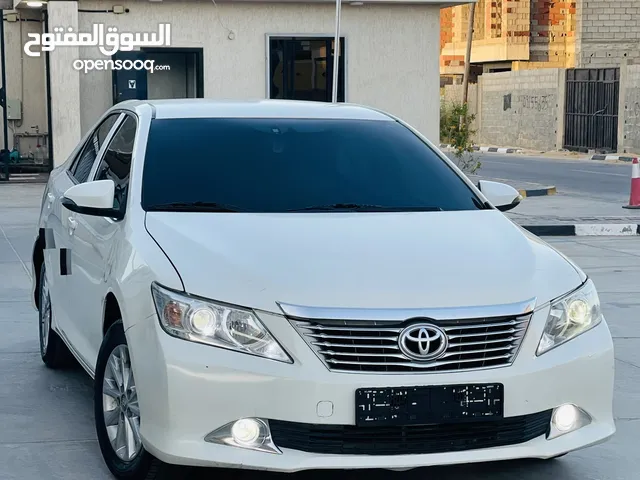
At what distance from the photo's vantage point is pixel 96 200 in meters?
5.18

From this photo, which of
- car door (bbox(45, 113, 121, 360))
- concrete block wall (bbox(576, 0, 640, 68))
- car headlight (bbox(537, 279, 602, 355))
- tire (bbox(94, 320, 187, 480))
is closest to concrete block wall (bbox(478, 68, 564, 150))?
concrete block wall (bbox(576, 0, 640, 68))

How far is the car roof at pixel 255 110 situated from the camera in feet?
19.1

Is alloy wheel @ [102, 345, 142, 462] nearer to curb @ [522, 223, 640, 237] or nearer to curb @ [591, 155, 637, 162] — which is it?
curb @ [522, 223, 640, 237]

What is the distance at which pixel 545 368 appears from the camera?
14.2 feet

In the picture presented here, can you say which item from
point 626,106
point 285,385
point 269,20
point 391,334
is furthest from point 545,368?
point 626,106

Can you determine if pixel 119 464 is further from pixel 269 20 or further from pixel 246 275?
pixel 269 20

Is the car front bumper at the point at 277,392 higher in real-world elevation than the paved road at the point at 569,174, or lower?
higher

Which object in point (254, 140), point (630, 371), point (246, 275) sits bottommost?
point (630, 371)

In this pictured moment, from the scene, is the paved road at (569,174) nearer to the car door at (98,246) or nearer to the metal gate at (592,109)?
the metal gate at (592,109)

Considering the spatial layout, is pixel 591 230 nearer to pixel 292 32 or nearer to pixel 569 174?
pixel 292 32

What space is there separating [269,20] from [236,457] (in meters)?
17.9

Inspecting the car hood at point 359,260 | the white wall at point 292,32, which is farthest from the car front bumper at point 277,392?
the white wall at point 292,32

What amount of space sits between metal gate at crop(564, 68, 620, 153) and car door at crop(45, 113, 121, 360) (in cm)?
2947

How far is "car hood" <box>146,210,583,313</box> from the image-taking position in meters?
4.27
